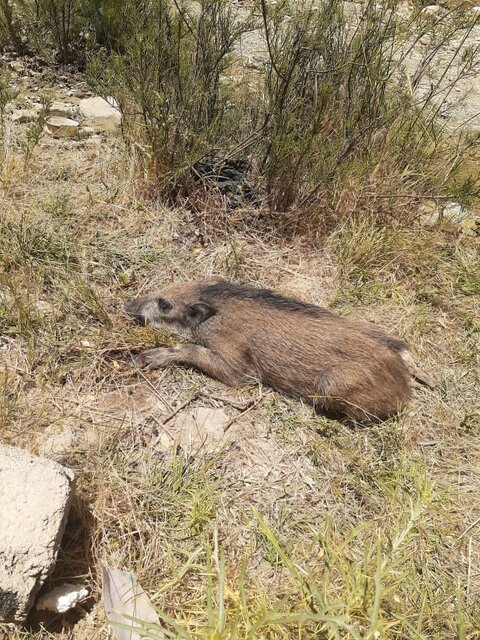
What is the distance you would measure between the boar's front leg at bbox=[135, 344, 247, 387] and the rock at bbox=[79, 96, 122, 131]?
2982 mm

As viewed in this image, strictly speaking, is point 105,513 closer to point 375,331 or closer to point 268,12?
point 375,331

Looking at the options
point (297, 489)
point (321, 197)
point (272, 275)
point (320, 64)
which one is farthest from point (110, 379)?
point (320, 64)

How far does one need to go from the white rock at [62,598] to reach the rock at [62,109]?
466 cm

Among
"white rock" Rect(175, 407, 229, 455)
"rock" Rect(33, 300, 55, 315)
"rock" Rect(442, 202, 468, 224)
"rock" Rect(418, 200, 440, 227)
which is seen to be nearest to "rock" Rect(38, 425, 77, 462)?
"white rock" Rect(175, 407, 229, 455)

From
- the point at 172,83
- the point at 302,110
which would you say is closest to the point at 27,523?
the point at 172,83

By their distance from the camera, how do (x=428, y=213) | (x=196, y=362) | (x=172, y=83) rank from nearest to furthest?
(x=196, y=362) → (x=172, y=83) → (x=428, y=213)

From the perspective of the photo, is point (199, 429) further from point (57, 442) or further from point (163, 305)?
point (163, 305)

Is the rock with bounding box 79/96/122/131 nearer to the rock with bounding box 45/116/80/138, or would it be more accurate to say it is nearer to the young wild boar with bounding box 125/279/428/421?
the rock with bounding box 45/116/80/138

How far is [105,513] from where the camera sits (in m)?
2.49

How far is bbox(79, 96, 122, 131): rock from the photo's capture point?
5.40 m

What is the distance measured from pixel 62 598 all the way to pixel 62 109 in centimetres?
495

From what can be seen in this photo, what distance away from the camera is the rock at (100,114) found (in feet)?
17.7

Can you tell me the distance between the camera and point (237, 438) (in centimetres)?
302

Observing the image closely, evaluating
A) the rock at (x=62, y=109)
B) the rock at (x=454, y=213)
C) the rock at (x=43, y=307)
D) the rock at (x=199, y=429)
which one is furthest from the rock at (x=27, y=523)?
the rock at (x=62, y=109)
